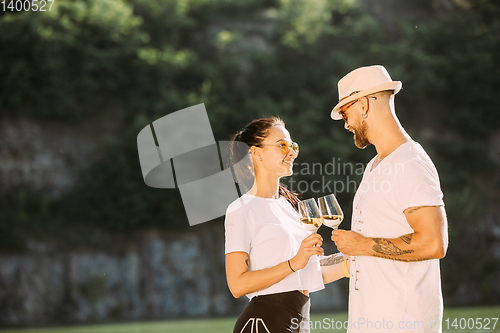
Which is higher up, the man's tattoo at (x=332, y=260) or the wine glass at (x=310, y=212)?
the wine glass at (x=310, y=212)

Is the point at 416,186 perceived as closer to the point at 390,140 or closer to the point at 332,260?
→ the point at 390,140

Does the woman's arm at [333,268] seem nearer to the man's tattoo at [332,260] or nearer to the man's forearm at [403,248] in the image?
the man's tattoo at [332,260]

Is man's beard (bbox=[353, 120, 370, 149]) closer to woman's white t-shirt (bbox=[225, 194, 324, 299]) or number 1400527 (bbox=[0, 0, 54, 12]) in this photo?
woman's white t-shirt (bbox=[225, 194, 324, 299])

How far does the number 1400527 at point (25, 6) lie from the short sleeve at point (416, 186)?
18.6 metres

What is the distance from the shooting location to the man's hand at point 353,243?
5.67 feet

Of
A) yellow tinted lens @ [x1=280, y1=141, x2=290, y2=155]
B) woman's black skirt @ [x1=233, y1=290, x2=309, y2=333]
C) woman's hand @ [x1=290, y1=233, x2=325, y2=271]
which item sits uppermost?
yellow tinted lens @ [x1=280, y1=141, x2=290, y2=155]

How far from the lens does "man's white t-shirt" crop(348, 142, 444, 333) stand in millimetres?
1657

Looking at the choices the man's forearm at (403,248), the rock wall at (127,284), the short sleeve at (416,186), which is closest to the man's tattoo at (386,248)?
the man's forearm at (403,248)

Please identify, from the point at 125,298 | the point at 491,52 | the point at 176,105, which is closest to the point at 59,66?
the point at 176,105

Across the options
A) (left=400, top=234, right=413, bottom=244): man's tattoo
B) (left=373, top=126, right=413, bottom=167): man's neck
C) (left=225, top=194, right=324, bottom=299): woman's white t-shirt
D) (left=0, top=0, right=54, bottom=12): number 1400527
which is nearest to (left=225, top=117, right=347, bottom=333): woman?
(left=225, top=194, right=324, bottom=299): woman's white t-shirt

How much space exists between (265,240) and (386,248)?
488 mm

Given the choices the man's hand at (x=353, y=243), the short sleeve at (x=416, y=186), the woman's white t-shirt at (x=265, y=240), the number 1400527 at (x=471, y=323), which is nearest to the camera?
the short sleeve at (x=416, y=186)

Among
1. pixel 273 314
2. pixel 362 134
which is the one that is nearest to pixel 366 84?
pixel 362 134

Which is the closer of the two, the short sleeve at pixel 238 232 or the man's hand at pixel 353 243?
the man's hand at pixel 353 243
